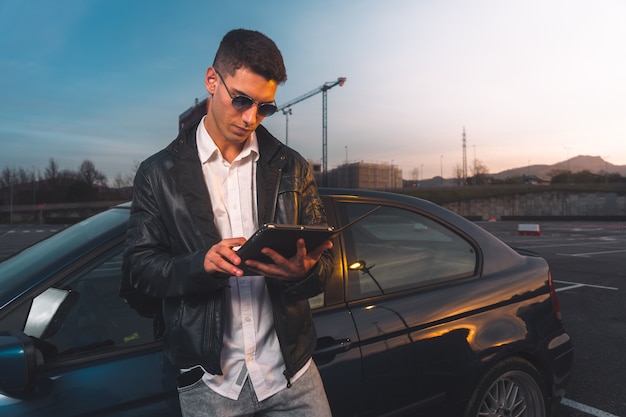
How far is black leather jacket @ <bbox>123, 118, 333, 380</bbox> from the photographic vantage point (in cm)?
120

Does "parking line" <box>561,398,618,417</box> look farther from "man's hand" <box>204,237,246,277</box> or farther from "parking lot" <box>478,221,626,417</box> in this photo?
"man's hand" <box>204,237,246,277</box>

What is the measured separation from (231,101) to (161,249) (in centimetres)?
49

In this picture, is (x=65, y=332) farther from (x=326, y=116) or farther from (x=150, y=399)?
(x=326, y=116)

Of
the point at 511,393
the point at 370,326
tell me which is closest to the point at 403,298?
the point at 370,326

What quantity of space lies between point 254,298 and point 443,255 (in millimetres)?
1516

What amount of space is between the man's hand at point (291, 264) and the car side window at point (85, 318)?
726 millimetres

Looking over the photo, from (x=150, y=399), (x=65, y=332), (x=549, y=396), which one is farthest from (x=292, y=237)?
(x=549, y=396)

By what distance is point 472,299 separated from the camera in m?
2.39

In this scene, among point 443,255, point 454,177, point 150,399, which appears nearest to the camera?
point 150,399

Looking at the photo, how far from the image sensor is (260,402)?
1.36 m

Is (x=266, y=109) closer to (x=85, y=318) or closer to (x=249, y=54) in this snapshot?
(x=249, y=54)

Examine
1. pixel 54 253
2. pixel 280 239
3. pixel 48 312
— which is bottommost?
pixel 48 312

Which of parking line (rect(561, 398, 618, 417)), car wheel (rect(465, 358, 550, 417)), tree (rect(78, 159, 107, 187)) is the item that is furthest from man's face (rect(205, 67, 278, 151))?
tree (rect(78, 159, 107, 187))

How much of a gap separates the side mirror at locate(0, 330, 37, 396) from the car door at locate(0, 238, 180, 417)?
96mm
